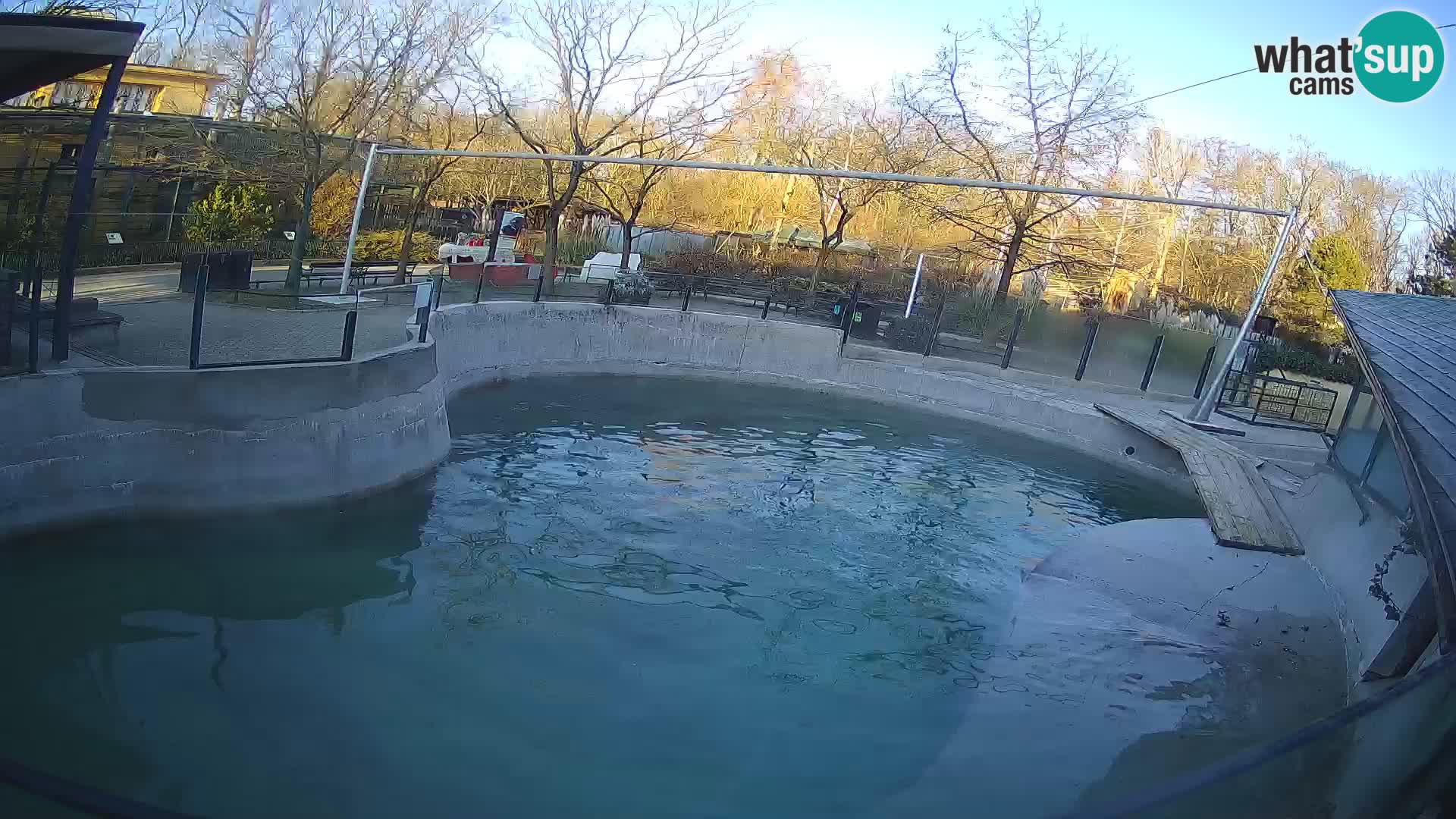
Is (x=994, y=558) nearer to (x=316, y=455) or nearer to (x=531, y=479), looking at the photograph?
(x=531, y=479)

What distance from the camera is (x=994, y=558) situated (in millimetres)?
11031

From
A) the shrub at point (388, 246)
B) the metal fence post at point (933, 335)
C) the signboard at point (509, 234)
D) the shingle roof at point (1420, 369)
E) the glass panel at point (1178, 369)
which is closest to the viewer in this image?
the shingle roof at point (1420, 369)

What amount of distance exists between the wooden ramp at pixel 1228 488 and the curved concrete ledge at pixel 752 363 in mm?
518

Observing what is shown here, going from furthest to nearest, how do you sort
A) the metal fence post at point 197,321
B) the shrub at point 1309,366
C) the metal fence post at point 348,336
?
the shrub at point 1309,366
the metal fence post at point 348,336
the metal fence post at point 197,321

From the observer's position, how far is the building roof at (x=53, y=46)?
724cm

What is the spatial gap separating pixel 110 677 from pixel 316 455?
3666 mm

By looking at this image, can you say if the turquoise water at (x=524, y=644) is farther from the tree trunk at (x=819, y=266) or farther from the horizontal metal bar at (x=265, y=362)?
the tree trunk at (x=819, y=266)

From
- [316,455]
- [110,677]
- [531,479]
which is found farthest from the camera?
[531,479]

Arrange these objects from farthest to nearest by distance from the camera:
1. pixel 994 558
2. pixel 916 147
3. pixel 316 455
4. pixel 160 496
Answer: pixel 916 147 → pixel 994 558 → pixel 316 455 → pixel 160 496

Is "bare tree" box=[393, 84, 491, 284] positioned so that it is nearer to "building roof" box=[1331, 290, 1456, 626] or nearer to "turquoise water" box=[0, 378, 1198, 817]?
"turquoise water" box=[0, 378, 1198, 817]

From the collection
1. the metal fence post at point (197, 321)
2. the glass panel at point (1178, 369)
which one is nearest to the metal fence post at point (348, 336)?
the metal fence post at point (197, 321)

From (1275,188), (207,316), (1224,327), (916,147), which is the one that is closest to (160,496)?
(207,316)

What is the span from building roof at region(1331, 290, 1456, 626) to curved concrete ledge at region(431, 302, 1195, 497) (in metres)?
4.63

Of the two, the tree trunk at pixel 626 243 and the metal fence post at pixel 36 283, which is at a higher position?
the tree trunk at pixel 626 243
